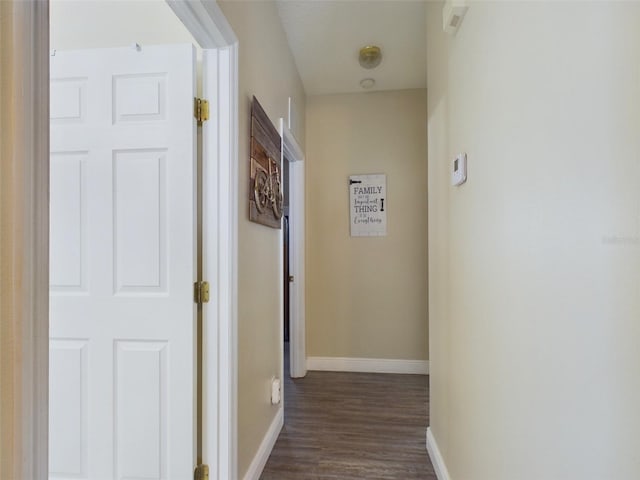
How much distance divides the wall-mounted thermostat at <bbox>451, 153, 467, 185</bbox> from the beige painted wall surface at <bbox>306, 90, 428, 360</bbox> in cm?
188

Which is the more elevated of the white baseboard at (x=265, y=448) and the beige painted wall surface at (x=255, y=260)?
the beige painted wall surface at (x=255, y=260)

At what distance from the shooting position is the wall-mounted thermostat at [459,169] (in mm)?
1396

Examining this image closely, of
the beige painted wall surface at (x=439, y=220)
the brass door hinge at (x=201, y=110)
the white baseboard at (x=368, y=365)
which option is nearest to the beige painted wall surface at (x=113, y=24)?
the brass door hinge at (x=201, y=110)

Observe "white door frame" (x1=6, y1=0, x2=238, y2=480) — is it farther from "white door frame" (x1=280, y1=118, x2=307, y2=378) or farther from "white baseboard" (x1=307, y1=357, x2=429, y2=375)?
"white baseboard" (x1=307, y1=357, x2=429, y2=375)

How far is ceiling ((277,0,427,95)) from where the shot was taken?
2.34m

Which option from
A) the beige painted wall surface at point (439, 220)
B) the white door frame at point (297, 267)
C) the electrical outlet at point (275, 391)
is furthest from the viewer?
the white door frame at point (297, 267)

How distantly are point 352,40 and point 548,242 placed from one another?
2422 mm

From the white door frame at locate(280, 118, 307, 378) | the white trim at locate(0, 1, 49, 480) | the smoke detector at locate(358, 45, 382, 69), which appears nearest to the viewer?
the white trim at locate(0, 1, 49, 480)

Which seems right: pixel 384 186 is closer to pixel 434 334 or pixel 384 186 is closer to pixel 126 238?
pixel 434 334

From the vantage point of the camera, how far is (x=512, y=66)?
98 cm

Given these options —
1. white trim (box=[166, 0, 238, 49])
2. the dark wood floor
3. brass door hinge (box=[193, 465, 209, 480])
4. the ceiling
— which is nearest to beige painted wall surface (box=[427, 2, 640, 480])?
the dark wood floor

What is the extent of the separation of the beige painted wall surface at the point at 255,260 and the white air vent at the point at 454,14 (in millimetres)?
891

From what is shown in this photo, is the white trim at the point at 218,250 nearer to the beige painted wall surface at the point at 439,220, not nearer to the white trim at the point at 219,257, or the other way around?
the white trim at the point at 219,257

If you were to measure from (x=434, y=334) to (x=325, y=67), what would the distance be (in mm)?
2308
